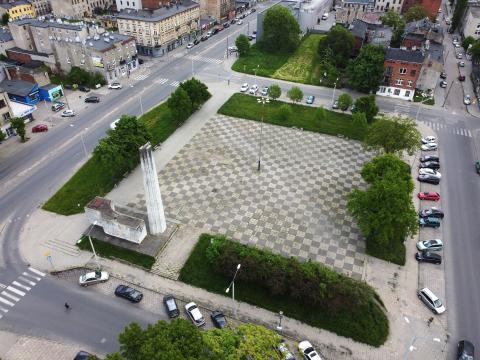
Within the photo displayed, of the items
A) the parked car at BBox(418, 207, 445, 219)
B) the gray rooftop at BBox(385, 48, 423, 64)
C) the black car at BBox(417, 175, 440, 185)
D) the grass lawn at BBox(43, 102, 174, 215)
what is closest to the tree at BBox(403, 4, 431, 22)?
the gray rooftop at BBox(385, 48, 423, 64)

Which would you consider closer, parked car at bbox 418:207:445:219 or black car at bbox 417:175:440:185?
parked car at bbox 418:207:445:219

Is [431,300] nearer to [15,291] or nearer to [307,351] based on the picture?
[307,351]

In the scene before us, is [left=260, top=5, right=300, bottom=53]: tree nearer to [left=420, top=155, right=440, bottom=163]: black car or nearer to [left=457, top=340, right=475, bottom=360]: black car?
[left=420, top=155, right=440, bottom=163]: black car

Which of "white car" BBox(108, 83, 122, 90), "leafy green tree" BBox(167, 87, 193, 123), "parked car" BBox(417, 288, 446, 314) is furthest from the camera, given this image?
"white car" BBox(108, 83, 122, 90)

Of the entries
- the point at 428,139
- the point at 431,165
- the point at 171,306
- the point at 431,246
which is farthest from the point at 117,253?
the point at 428,139

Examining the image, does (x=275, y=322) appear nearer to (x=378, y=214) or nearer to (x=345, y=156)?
(x=378, y=214)

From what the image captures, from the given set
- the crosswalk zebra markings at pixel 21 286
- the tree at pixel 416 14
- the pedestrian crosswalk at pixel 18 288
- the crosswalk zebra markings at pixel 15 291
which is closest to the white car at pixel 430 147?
the pedestrian crosswalk at pixel 18 288

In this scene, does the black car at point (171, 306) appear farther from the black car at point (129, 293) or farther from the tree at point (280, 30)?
the tree at point (280, 30)
